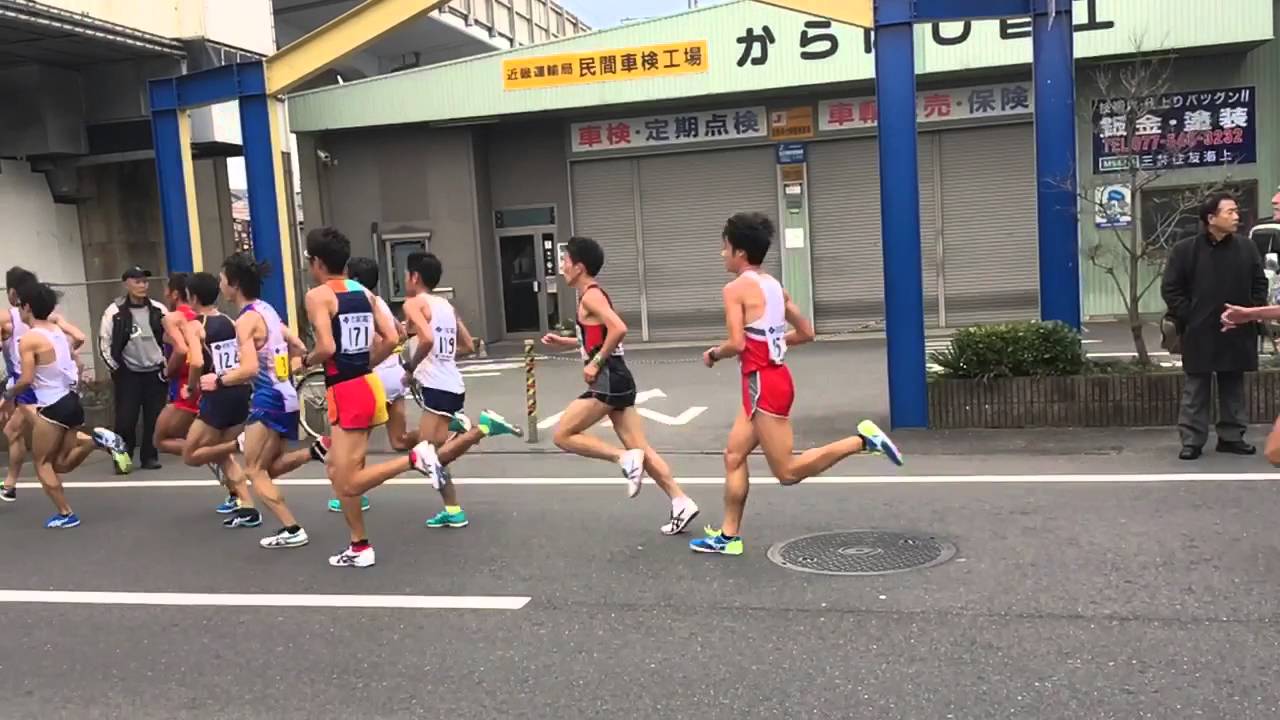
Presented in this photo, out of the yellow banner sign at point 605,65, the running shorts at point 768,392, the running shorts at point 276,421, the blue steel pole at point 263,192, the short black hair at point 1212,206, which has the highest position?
the yellow banner sign at point 605,65

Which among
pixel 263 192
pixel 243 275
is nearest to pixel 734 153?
pixel 263 192

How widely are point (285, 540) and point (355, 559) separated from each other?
0.78 m

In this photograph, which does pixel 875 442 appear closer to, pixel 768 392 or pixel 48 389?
pixel 768 392

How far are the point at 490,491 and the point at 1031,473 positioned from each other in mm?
3850

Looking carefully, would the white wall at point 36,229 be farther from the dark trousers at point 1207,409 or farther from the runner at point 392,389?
the dark trousers at point 1207,409

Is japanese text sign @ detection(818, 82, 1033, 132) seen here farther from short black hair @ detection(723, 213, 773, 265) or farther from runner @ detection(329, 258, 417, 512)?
short black hair @ detection(723, 213, 773, 265)

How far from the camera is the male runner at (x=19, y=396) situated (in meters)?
7.44

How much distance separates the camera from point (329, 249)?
590cm

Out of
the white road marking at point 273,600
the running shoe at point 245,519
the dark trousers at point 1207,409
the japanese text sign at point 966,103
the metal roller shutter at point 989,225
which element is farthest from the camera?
the metal roller shutter at point 989,225

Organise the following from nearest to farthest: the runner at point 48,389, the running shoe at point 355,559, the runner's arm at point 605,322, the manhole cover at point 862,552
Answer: the manhole cover at point 862,552 → the running shoe at point 355,559 → the runner's arm at point 605,322 → the runner at point 48,389

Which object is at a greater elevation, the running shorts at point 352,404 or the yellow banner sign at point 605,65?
the yellow banner sign at point 605,65

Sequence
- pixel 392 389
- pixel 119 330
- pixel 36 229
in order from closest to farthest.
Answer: pixel 392 389
pixel 119 330
pixel 36 229

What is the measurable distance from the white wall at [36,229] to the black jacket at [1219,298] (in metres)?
15.4

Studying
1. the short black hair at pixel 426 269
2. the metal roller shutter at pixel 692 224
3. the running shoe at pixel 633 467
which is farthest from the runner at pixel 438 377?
the metal roller shutter at pixel 692 224
